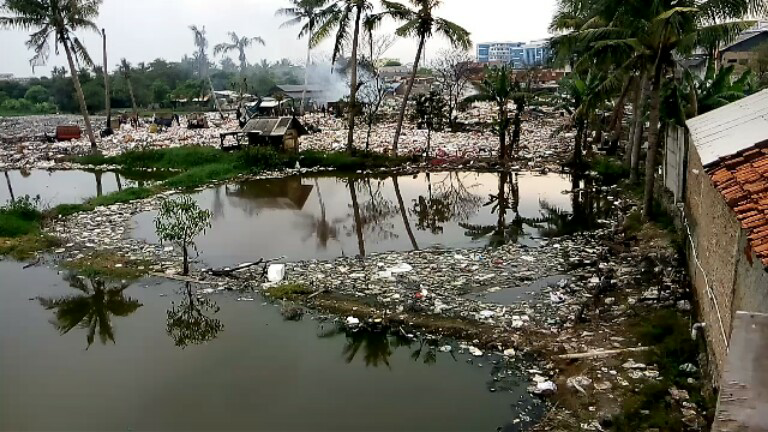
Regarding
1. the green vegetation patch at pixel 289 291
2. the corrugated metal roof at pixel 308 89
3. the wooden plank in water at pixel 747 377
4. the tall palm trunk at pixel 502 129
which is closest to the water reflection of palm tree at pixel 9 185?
the green vegetation patch at pixel 289 291

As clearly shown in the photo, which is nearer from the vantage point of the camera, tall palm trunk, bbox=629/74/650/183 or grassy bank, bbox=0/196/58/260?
grassy bank, bbox=0/196/58/260

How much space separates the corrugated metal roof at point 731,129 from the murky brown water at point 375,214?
3.79 m

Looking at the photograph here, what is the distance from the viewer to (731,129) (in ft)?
20.4

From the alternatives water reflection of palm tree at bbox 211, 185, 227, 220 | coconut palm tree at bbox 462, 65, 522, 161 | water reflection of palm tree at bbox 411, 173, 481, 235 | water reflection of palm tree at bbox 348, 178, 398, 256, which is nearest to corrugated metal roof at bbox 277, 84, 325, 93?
coconut palm tree at bbox 462, 65, 522, 161

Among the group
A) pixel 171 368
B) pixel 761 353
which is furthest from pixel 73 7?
pixel 761 353

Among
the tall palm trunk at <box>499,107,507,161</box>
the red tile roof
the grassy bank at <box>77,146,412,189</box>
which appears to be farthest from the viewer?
the grassy bank at <box>77,146,412,189</box>

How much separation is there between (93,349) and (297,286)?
2731 mm

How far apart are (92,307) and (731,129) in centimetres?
868

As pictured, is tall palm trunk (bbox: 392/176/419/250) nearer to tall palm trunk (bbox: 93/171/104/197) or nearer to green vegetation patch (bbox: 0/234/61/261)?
green vegetation patch (bbox: 0/234/61/261)

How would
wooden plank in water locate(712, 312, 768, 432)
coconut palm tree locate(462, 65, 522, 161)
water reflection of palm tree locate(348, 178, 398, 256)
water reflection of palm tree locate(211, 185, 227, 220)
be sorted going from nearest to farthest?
wooden plank in water locate(712, 312, 768, 432)
water reflection of palm tree locate(348, 178, 398, 256)
water reflection of palm tree locate(211, 185, 227, 220)
coconut palm tree locate(462, 65, 522, 161)

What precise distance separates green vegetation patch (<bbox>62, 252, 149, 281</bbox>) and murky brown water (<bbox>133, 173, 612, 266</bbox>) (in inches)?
45.4

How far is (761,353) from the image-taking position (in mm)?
2646

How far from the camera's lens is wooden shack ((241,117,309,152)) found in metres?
20.2

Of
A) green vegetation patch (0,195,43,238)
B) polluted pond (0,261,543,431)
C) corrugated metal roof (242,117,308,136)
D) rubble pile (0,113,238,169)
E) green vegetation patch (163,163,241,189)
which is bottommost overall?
polluted pond (0,261,543,431)
